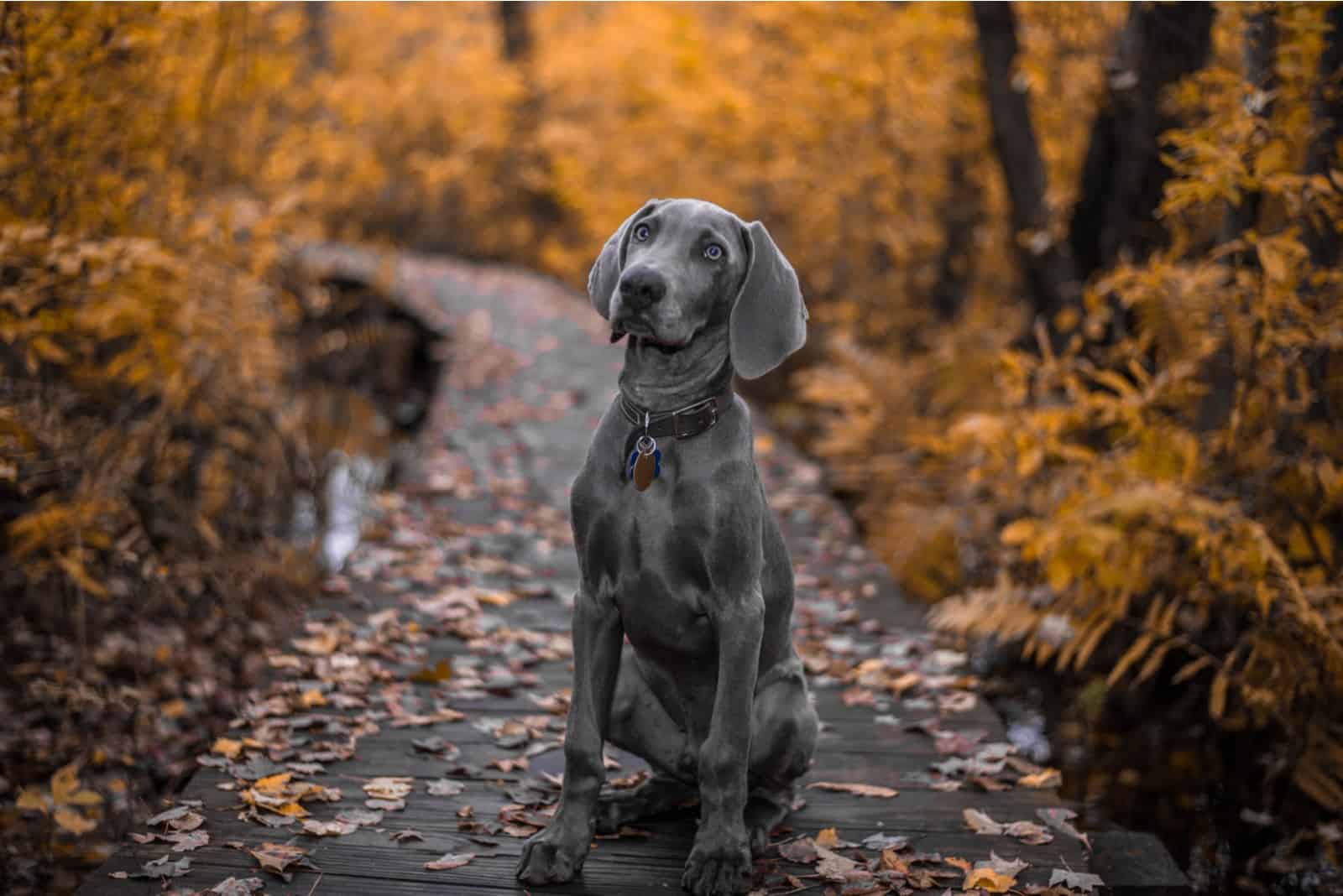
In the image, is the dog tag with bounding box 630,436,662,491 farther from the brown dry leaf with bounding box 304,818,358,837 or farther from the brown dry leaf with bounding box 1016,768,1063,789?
the brown dry leaf with bounding box 1016,768,1063,789

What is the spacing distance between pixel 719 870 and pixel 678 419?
4.07 feet

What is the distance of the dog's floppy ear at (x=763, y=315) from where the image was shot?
3223 mm

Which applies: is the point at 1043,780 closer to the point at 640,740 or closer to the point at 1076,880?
the point at 1076,880

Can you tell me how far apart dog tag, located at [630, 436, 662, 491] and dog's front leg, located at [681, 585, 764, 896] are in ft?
1.33

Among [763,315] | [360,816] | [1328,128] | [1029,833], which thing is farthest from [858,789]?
[1328,128]

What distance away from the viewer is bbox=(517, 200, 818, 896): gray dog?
3.22 meters

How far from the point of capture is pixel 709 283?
10.5ft

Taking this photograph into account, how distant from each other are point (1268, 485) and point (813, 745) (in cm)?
279

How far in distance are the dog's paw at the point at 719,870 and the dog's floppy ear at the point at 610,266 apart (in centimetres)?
150

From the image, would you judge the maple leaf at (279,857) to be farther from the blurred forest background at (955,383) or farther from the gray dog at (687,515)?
the blurred forest background at (955,383)

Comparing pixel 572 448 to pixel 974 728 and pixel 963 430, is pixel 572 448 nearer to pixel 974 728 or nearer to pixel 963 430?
pixel 963 430

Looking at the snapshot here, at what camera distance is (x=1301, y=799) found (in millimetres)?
5289

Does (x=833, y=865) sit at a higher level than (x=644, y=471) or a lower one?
lower

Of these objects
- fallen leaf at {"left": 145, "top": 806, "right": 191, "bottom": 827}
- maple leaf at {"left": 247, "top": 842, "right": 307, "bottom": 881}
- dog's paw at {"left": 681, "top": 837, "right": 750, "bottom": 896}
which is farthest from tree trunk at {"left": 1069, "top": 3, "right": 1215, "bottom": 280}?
fallen leaf at {"left": 145, "top": 806, "right": 191, "bottom": 827}
